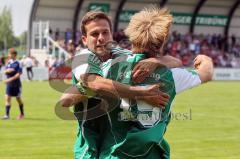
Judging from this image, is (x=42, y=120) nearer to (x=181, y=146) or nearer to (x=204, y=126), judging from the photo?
(x=204, y=126)

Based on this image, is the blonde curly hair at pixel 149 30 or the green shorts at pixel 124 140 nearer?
the blonde curly hair at pixel 149 30

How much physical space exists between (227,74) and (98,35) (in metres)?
44.6

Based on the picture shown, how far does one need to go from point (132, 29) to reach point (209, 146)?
7864 mm

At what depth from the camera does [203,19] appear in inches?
2205

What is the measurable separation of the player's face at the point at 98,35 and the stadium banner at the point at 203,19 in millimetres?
50510

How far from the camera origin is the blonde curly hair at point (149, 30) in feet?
12.5

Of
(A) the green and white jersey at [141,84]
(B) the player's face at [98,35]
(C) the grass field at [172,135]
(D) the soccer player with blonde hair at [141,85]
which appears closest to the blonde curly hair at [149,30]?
(D) the soccer player with blonde hair at [141,85]

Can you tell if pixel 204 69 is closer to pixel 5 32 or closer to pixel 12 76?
pixel 12 76

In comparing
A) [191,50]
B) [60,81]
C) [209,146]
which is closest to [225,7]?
[191,50]

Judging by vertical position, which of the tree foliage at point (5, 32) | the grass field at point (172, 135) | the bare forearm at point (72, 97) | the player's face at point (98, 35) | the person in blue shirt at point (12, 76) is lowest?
the tree foliage at point (5, 32)

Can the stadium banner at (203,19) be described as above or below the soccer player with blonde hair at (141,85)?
below

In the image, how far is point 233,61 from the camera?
5291 centimetres

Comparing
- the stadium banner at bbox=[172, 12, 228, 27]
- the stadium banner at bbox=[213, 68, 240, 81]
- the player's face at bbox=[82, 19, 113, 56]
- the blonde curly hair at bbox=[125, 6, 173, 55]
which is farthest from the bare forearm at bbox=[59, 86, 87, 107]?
the stadium banner at bbox=[172, 12, 228, 27]

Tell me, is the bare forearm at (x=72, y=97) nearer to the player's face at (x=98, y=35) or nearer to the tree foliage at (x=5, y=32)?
the player's face at (x=98, y=35)
